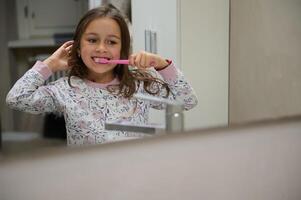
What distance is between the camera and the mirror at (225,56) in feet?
1.60

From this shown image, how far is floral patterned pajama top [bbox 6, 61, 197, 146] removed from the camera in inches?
19.7

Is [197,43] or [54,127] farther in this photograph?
[197,43]

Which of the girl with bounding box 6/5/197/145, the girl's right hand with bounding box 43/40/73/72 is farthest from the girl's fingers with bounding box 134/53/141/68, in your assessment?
the girl's right hand with bounding box 43/40/73/72

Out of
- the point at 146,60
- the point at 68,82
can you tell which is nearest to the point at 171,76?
the point at 146,60

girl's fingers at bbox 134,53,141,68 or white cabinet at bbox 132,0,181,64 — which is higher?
white cabinet at bbox 132,0,181,64

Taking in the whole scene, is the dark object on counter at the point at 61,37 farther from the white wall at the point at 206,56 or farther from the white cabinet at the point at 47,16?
the white wall at the point at 206,56

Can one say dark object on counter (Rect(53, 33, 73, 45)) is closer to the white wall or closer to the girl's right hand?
the girl's right hand

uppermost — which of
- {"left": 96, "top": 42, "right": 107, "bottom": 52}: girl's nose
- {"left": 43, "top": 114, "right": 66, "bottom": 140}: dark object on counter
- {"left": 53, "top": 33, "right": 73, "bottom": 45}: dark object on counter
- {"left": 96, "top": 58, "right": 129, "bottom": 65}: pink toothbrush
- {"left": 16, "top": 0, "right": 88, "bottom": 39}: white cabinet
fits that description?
{"left": 16, "top": 0, "right": 88, "bottom": 39}: white cabinet

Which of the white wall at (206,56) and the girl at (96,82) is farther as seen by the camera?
the white wall at (206,56)

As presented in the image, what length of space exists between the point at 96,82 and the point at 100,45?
0.06 metres

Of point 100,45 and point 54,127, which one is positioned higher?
point 100,45

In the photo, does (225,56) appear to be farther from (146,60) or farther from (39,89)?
(39,89)

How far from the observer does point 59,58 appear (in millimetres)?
506

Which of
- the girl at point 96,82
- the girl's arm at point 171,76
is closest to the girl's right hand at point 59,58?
the girl at point 96,82
